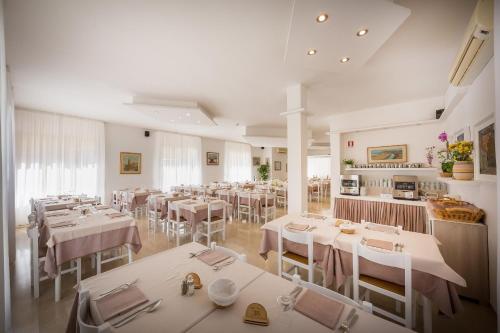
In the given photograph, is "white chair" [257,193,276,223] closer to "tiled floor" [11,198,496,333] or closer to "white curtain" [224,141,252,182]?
"tiled floor" [11,198,496,333]

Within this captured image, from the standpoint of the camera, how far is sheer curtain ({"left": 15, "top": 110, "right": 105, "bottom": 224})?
5023 mm

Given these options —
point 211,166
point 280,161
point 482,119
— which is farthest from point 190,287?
point 280,161

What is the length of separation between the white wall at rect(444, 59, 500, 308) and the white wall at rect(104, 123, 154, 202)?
27.8 ft

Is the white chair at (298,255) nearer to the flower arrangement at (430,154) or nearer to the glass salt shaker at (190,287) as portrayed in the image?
the glass salt shaker at (190,287)

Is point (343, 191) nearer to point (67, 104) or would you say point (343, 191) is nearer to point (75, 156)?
point (67, 104)

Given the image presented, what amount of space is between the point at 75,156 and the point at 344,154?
7.88 meters

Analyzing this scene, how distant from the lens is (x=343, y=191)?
4.80m

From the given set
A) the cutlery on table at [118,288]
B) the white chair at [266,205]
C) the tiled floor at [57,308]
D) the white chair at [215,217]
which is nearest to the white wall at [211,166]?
the white chair at [266,205]

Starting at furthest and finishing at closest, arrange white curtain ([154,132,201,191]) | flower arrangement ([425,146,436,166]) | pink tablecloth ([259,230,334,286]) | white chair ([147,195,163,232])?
1. white curtain ([154,132,201,191])
2. white chair ([147,195,163,232])
3. flower arrangement ([425,146,436,166])
4. pink tablecloth ([259,230,334,286])

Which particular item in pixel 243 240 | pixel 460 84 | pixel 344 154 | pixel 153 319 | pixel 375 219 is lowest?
pixel 243 240

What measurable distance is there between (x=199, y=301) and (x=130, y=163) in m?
7.29

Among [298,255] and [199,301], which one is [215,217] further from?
[199,301]

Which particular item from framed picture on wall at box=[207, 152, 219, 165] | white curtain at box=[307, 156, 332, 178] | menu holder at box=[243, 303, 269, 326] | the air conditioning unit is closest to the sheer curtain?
framed picture on wall at box=[207, 152, 219, 165]

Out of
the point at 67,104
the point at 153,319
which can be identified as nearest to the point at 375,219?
the point at 153,319
